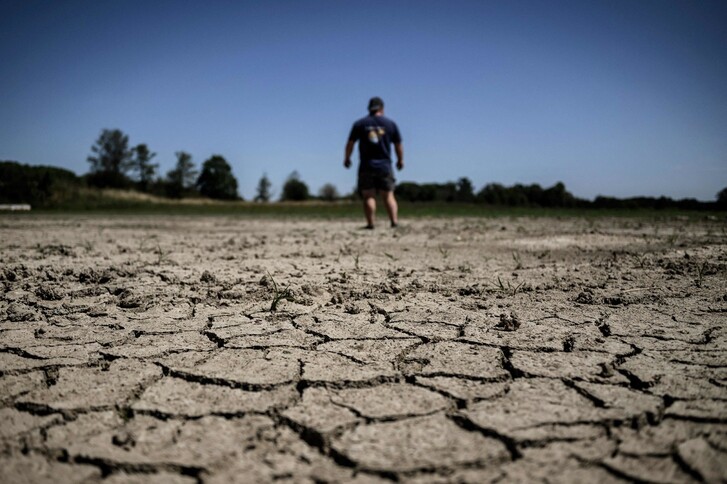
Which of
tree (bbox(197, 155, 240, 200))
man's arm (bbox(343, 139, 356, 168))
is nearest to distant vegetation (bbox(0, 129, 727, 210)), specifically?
tree (bbox(197, 155, 240, 200))

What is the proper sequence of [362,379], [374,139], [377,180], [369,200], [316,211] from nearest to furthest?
[362,379] < [374,139] < [377,180] < [369,200] < [316,211]

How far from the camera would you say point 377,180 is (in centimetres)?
638

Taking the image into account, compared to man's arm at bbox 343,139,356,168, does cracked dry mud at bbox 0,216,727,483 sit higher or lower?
lower

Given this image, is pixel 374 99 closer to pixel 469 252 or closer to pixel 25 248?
pixel 469 252

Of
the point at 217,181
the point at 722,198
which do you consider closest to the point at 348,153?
the point at 722,198

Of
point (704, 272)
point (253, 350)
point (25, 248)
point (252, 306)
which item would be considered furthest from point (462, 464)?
point (25, 248)

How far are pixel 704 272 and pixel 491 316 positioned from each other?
1871 millimetres

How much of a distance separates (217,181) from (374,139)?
6004 cm

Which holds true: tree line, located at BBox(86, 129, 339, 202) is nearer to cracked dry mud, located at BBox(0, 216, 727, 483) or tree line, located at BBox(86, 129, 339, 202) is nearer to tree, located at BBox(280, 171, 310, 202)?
tree, located at BBox(280, 171, 310, 202)

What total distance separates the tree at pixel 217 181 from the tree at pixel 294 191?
10.9 meters

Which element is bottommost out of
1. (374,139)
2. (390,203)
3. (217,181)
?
(390,203)

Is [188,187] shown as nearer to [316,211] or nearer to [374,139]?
[316,211]

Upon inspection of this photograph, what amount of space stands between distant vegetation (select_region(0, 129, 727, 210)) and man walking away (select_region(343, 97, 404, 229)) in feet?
54.8

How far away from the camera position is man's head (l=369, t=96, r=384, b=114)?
6281mm
